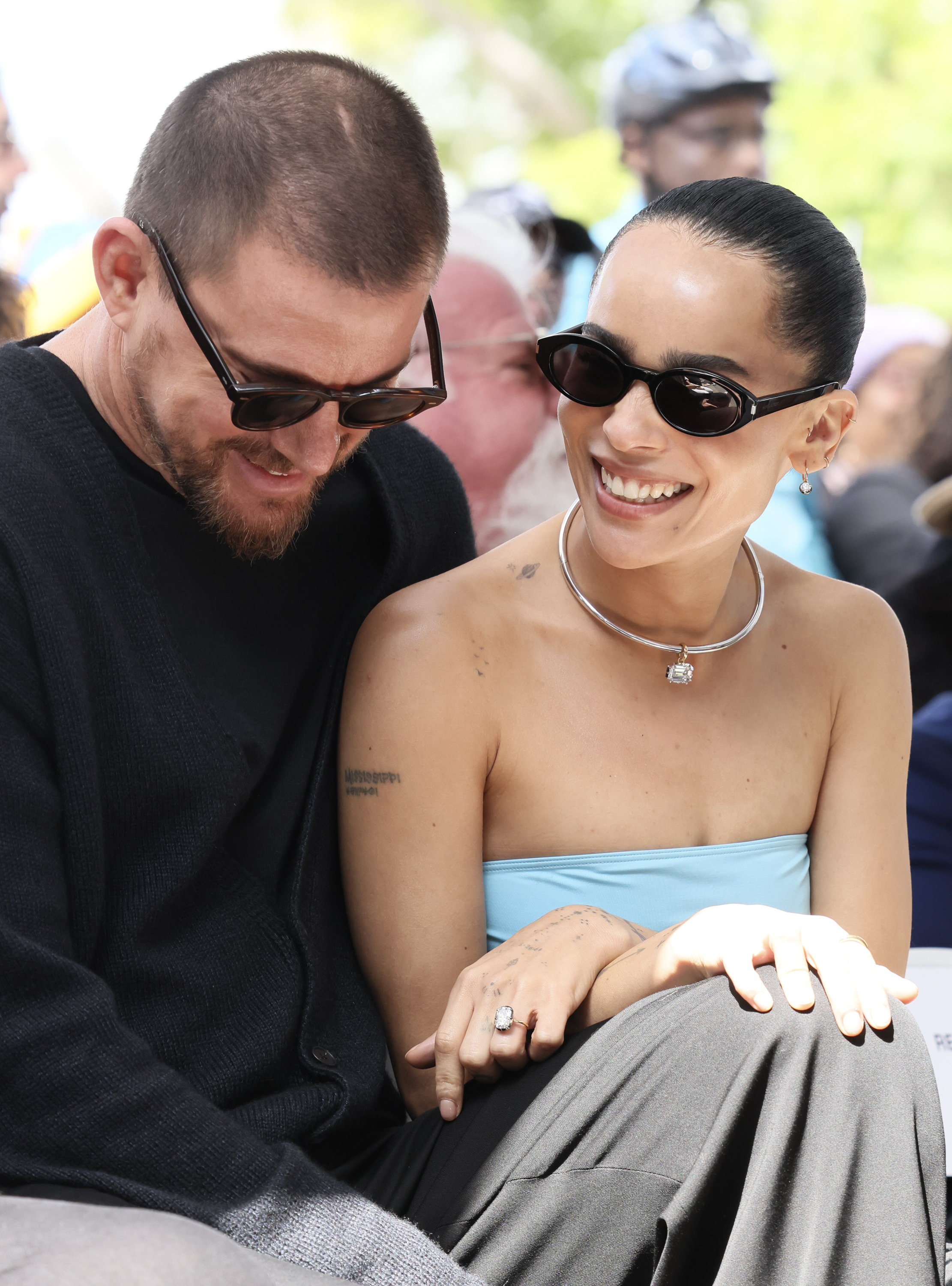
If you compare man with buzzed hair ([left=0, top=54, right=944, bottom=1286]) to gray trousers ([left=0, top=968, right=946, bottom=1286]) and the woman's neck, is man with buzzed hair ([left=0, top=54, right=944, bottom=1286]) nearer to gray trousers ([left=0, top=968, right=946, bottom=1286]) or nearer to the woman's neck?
gray trousers ([left=0, top=968, right=946, bottom=1286])

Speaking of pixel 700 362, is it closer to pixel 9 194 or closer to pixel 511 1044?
pixel 511 1044

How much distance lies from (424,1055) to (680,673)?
2.21 ft

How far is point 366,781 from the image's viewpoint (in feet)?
5.70

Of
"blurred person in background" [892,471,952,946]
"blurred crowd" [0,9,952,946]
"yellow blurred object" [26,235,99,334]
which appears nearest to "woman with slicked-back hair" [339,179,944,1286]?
"blurred person in background" [892,471,952,946]

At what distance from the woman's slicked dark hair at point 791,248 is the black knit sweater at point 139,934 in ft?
2.61

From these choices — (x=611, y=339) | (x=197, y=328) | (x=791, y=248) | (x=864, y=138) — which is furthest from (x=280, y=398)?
(x=864, y=138)

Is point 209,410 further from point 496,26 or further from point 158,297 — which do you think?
point 496,26

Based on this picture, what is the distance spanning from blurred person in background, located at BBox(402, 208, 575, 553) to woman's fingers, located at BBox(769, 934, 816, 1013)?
1.47 meters

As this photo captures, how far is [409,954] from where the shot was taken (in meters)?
1.71

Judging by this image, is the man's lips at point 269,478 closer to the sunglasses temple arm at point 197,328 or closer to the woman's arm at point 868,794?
the sunglasses temple arm at point 197,328

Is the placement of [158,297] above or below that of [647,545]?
above

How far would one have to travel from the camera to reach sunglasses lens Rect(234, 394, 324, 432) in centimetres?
152

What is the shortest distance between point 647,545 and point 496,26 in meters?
12.3

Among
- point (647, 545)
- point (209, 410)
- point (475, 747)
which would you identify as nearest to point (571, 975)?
point (475, 747)
